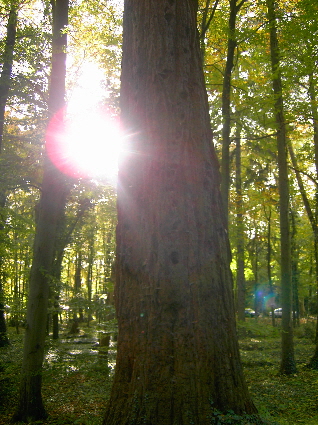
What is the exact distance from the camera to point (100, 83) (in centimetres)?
1248

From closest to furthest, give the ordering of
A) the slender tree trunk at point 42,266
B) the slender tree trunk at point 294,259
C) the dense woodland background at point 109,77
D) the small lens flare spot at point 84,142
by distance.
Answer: the slender tree trunk at point 42,266
the small lens flare spot at point 84,142
the dense woodland background at point 109,77
the slender tree trunk at point 294,259

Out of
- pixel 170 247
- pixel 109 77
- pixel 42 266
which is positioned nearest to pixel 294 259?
pixel 109 77

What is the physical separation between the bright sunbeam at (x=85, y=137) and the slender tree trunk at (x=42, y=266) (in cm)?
35

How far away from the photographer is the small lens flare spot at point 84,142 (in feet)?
27.3

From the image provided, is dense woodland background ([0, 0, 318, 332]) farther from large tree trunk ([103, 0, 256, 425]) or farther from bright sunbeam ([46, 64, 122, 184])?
large tree trunk ([103, 0, 256, 425])

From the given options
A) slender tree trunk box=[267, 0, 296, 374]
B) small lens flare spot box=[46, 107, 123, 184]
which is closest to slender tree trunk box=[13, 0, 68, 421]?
small lens flare spot box=[46, 107, 123, 184]

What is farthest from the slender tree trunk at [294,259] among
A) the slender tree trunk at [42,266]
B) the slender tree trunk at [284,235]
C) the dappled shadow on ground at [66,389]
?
the slender tree trunk at [42,266]

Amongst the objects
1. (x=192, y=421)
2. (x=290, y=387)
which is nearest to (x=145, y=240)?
(x=192, y=421)

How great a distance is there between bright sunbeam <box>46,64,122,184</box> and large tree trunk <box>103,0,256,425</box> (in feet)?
12.5

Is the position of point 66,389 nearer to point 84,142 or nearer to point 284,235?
point 84,142

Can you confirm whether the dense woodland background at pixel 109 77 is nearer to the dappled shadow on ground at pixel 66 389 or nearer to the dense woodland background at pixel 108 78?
the dense woodland background at pixel 108 78

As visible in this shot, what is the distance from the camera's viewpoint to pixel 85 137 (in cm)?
1070

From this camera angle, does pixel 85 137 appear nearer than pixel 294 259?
Yes

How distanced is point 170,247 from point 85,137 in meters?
8.32
